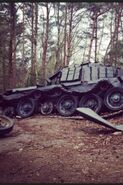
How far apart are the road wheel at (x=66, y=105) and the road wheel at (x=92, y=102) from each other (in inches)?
13.5

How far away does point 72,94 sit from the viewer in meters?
13.3

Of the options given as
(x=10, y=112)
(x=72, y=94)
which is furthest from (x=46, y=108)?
(x=10, y=112)

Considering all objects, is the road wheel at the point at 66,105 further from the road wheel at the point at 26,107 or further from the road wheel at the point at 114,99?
the road wheel at the point at 114,99

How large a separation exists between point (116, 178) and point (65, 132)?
3940 mm

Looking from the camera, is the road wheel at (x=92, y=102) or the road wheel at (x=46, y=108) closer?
the road wheel at (x=92, y=102)

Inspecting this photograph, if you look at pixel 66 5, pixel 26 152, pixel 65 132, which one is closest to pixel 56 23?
pixel 66 5

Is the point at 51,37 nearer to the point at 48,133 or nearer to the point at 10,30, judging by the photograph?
the point at 10,30

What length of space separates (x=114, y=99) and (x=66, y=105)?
2141 millimetres

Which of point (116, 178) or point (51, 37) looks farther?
point (51, 37)

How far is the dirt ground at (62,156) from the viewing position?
511 centimetres

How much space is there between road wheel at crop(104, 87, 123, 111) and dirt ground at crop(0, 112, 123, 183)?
3213 mm

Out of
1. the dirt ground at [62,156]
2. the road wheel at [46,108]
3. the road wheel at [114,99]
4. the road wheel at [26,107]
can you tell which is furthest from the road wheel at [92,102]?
the dirt ground at [62,156]

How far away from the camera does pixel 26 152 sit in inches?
261

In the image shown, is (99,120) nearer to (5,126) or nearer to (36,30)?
(5,126)
